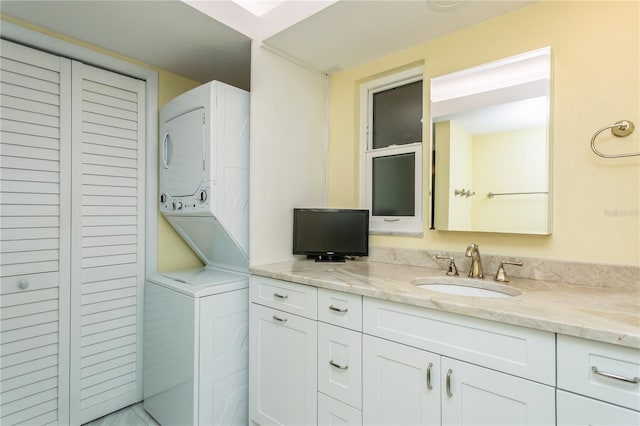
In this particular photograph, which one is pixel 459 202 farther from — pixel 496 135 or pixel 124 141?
pixel 124 141

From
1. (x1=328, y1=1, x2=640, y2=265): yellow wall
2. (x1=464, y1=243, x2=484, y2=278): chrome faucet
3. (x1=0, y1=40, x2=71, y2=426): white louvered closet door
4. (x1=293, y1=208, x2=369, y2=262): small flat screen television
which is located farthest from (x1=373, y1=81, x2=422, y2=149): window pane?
(x1=0, y1=40, x2=71, y2=426): white louvered closet door

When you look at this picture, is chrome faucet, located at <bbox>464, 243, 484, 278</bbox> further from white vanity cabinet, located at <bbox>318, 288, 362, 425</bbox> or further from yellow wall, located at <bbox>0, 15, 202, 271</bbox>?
yellow wall, located at <bbox>0, 15, 202, 271</bbox>

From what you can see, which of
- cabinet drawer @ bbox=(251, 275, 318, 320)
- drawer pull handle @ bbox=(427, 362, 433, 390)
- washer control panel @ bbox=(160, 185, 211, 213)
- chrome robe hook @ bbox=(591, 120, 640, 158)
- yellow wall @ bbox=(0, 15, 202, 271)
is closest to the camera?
drawer pull handle @ bbox=(427, 362, 433, 390)

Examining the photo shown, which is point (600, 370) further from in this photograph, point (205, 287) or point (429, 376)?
point (205, 287)

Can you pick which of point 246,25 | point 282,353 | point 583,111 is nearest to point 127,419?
point 282,353

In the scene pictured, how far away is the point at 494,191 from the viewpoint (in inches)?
64.7

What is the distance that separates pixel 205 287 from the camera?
A: 178 centimetres

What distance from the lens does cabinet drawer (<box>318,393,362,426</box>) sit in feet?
4.63

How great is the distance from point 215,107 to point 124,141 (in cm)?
80

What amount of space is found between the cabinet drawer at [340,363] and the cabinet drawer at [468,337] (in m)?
0.12

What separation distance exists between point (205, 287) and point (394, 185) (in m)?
1.36

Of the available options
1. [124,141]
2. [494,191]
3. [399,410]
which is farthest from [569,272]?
[124,141]

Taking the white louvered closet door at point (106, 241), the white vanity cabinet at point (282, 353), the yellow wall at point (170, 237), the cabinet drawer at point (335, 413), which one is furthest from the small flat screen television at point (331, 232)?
the white louvered closet door at point (106, 241)

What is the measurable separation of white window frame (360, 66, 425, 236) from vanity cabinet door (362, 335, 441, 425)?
2.81ft
